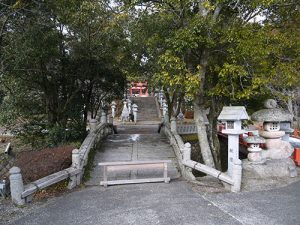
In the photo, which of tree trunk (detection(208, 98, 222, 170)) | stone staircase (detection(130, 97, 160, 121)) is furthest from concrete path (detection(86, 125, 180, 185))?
stone staircase (detection(130, 97, 160, 121))

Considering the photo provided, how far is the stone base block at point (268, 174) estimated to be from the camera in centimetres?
823

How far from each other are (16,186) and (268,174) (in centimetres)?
686

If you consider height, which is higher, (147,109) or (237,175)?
(147,109)

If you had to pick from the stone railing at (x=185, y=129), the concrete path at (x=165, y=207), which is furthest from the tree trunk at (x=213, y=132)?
the stone railing at (x=185, y=129)

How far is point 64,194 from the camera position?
7910mm

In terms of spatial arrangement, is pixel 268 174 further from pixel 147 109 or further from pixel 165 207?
pixel 147 109

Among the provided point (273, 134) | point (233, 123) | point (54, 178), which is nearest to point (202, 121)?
point (233, 123)

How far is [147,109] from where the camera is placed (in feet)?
102

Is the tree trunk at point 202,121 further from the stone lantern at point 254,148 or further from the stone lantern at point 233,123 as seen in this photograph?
the stone lantern at point 254,148

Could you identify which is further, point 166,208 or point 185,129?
point 185,129

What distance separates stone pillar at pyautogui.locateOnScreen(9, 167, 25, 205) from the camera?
6.72 metres

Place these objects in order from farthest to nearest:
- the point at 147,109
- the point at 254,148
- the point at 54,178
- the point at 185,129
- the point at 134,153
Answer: the point at 147,109 < the point at 185,129 < the point at 134,153 < the point at 254,148 < the point at 54,178

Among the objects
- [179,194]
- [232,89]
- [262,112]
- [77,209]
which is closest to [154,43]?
[232,89]

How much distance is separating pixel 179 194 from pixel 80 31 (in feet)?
24.6
